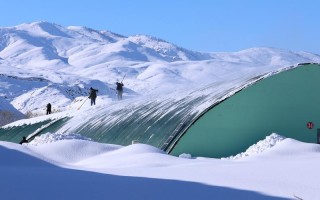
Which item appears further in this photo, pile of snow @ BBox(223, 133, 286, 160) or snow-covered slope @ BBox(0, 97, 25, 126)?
snow-covered slope @ BBox(0, 97, 25, 126)

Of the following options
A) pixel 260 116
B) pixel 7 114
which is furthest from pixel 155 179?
pixel 7 114

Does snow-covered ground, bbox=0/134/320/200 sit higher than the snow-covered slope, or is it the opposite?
the snow-covered slope

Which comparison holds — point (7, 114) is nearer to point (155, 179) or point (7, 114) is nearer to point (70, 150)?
point (70, 150)

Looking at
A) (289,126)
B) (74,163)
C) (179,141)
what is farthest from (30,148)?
(289,126)

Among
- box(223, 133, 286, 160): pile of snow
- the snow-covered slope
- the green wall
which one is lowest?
box(223, 133, 286, 160): pile of snow

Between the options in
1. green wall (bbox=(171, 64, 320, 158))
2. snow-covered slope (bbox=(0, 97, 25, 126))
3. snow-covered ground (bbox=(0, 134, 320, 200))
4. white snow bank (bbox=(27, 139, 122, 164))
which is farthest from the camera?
snow-covered slope (bbox=(0, 97, 25, 126))

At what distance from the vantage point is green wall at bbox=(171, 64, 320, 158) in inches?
1096

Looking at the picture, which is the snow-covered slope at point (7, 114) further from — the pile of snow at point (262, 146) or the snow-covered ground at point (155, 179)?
the snow-covered ground at point (155, 179)

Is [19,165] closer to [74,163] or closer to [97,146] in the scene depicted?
[74,163]

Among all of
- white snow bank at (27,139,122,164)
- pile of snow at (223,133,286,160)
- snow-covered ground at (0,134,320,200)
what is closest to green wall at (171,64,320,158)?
pile of snow at (223,133,286,160)

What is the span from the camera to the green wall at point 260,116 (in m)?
27.8

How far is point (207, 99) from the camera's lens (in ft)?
99.0

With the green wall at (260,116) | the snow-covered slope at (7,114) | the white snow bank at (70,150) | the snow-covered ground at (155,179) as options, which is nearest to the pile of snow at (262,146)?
Answer: the green wall at (260,116)

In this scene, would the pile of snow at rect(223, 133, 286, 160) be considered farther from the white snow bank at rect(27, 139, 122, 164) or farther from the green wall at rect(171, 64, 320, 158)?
the white snow bank at rect(27, 139, 122, 164)
